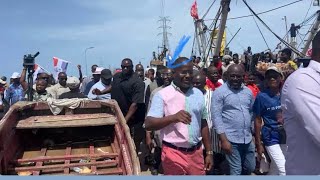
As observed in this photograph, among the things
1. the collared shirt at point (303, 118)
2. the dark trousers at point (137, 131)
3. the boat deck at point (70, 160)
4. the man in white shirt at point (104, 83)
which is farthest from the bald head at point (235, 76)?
the man in white shirt at point (104, 83)

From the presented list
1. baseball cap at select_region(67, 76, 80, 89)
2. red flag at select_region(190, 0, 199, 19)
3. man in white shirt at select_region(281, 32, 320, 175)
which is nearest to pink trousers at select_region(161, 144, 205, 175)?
man in white shirt at select_region(281, 32, 320, 175)

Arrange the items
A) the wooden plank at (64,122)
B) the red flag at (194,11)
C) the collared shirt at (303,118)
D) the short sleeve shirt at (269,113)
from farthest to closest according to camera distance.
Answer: the red flag at (194,11), the wooden plank at (64,122), the short sleeve shirt at (269,113), the collared shirt at (303,118)

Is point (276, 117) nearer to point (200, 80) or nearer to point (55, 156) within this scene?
point (200, 80)

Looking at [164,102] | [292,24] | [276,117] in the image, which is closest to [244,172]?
[276,117]

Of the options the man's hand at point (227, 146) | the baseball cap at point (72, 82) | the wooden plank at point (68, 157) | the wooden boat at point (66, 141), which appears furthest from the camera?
the baseball cap at point (72, 82)

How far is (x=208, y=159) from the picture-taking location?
12.3 feet

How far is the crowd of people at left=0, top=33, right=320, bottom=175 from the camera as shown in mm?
2092

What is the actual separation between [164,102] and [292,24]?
21.3m

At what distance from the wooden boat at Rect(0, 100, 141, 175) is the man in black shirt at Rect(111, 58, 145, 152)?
0.19 meters

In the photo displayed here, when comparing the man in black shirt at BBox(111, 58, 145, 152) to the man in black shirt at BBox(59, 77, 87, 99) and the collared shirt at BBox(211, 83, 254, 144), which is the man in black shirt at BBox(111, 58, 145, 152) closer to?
the man in black shirt at BBox(59, 77, 87, 99)

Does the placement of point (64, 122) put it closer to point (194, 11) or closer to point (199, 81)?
point (199, 81)

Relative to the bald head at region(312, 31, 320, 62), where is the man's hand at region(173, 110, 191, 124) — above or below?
below

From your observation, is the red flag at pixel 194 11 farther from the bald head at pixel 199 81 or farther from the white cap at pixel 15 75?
the bald head at pixel 199 81

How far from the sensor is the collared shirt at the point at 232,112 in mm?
4242
